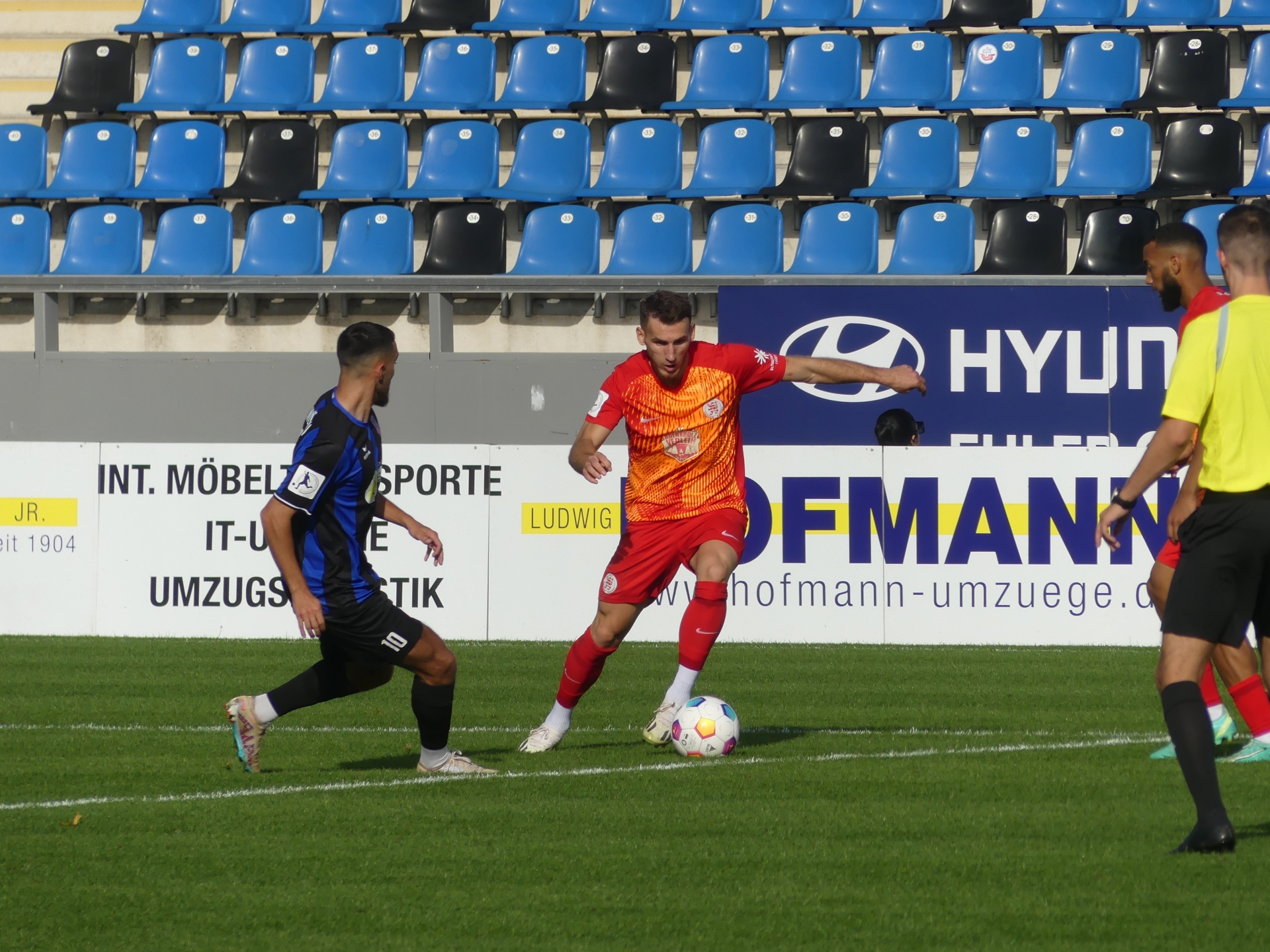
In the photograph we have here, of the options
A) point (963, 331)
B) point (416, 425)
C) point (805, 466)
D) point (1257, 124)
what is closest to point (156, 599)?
point (416, 425)

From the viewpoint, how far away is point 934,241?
1719 centimetres

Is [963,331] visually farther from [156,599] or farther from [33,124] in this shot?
[33,124]

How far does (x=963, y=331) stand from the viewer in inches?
606

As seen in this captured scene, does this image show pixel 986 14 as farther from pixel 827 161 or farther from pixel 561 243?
pixel 561 243

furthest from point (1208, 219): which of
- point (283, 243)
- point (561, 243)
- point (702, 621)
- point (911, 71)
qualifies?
point (702, 621)

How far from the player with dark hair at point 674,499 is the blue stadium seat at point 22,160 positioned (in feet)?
45.5

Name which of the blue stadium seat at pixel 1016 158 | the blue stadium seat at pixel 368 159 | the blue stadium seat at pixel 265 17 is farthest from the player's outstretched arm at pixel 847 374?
the blue stadium seat at pixel 265 17

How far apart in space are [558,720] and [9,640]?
264 inches

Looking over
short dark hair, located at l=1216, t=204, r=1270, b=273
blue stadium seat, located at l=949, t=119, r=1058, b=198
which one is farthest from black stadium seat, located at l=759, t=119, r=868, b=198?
short dark hair, located at l=1216, t=204, r=1270, b=273

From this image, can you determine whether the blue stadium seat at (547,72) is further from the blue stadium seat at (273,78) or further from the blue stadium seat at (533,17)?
the blue stadium seat at (273,78)

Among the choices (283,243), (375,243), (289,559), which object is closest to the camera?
(289,559)

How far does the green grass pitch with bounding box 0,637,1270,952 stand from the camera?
4281 millimetres

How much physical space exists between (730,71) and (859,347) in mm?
4788

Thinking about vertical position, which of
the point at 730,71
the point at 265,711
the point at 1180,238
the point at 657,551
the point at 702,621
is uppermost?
the point at 730,71
